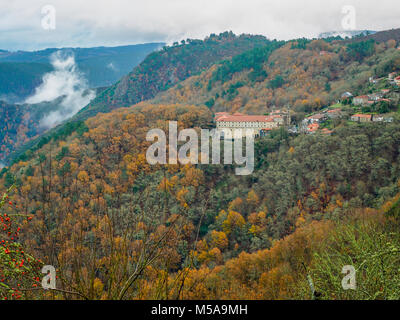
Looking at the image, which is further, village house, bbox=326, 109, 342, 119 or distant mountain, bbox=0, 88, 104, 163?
distant mountain, bbox=0, 88, 104, 163

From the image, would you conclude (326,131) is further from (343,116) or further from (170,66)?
(170,66)

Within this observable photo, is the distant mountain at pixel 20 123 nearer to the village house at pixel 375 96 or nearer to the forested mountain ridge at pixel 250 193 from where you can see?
the forested mountain ridge at pixel 250 193

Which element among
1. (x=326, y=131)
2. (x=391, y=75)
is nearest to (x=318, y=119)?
(x=326, y=131)

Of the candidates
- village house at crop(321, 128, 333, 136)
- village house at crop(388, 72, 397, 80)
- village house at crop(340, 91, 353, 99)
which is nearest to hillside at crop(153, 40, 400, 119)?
village house at crop(340, 91, 353, 99)

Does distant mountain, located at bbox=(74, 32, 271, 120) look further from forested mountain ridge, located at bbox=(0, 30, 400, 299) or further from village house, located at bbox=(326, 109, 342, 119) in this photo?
village house, located at bbox=(326, 109, 342, 119)

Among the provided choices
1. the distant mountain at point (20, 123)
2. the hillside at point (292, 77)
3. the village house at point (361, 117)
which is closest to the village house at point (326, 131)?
the village house at point (361, 117)

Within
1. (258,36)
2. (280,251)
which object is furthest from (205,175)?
(258,36)

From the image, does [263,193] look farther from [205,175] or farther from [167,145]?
[167,145]

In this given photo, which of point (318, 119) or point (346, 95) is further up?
point (346, 95)
